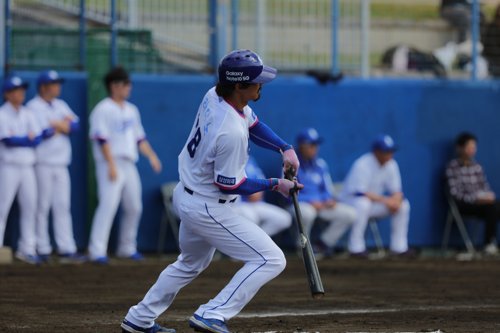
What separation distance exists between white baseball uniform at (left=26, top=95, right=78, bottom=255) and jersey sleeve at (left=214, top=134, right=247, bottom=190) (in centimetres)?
673

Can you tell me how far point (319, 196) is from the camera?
14.4 meters

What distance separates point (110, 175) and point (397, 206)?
3.84 meters

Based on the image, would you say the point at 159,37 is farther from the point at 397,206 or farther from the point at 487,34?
the point at 487,34

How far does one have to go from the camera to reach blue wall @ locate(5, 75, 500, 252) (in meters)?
14.3

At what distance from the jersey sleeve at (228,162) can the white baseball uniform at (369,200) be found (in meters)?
7.90

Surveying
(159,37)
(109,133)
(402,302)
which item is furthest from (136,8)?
Result: (402,302)

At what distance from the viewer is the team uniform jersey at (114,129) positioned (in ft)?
42.9

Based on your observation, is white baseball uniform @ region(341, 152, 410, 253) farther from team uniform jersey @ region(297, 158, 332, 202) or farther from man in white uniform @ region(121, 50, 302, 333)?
man in white uniform @ region(121, 50, 302, 333)

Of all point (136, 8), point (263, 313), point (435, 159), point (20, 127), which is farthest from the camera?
point (435, 159)

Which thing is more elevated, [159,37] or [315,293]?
[159,37]

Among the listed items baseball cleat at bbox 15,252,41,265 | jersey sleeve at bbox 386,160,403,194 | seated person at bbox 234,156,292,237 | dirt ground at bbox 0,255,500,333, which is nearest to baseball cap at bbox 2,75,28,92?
baseball cleat at bbox 15,252,41,265

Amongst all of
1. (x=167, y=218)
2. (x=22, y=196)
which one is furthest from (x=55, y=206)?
(x=167, y=218)

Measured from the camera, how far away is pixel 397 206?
1448cm

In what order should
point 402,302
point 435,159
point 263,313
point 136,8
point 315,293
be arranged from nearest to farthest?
1. point 315,293
2. point 263,313
3. point 402,302
4. point 136,8
5. point 435,159
